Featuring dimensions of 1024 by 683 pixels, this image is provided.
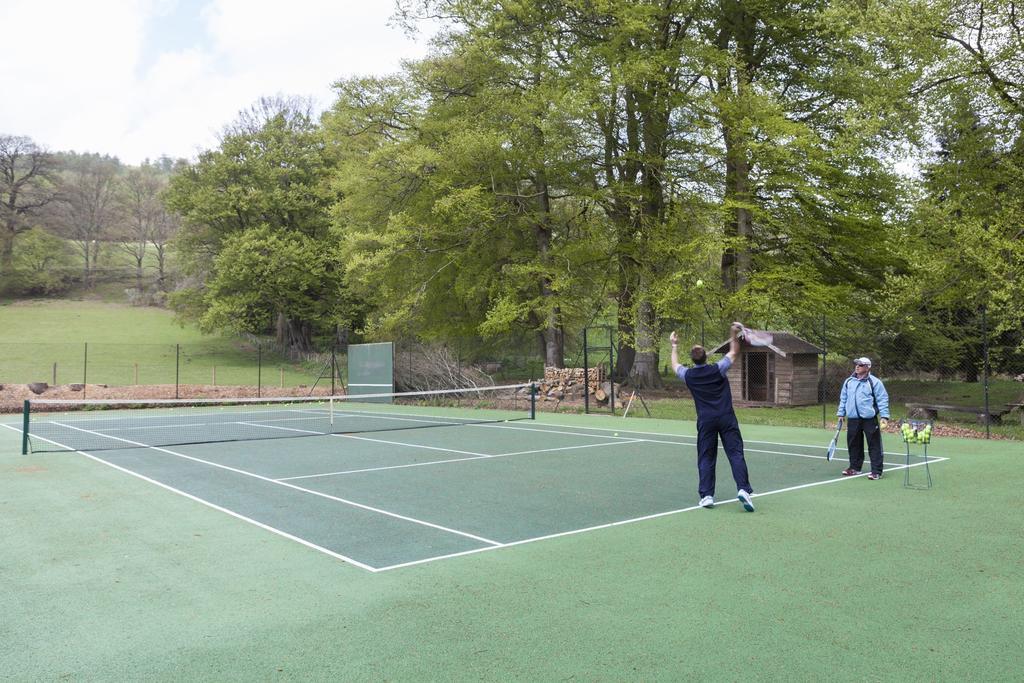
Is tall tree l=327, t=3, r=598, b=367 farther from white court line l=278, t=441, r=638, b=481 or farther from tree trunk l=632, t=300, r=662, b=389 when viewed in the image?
white court line l=278, t=441, r=638, b=481

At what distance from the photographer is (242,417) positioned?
75.0ft

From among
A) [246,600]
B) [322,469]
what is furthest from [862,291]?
[246,600]

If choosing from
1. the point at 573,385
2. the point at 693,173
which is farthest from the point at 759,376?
the point at 693,173

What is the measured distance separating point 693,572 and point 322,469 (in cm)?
703

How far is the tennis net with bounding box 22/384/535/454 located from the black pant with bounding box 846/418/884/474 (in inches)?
370

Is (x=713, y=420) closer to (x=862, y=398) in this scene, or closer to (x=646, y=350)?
(x=862, y=398)

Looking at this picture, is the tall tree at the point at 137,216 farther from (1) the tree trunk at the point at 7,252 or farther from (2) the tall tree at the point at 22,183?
(1) the tree trunk at the point at 7,252

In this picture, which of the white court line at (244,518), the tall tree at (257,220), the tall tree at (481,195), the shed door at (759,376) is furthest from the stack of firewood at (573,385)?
the tall tree at (257,220)

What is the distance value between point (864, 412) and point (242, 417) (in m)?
17.8

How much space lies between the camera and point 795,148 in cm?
2192

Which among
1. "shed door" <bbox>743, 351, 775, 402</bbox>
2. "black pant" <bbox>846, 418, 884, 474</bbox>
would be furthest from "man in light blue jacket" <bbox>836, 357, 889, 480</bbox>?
"shed door" <bbox>743, 351, 775, 402</bbox>

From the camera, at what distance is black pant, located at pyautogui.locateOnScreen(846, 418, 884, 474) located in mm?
10336

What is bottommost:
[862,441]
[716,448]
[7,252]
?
[862,441]

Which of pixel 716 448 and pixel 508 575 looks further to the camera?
pixel 716 448
